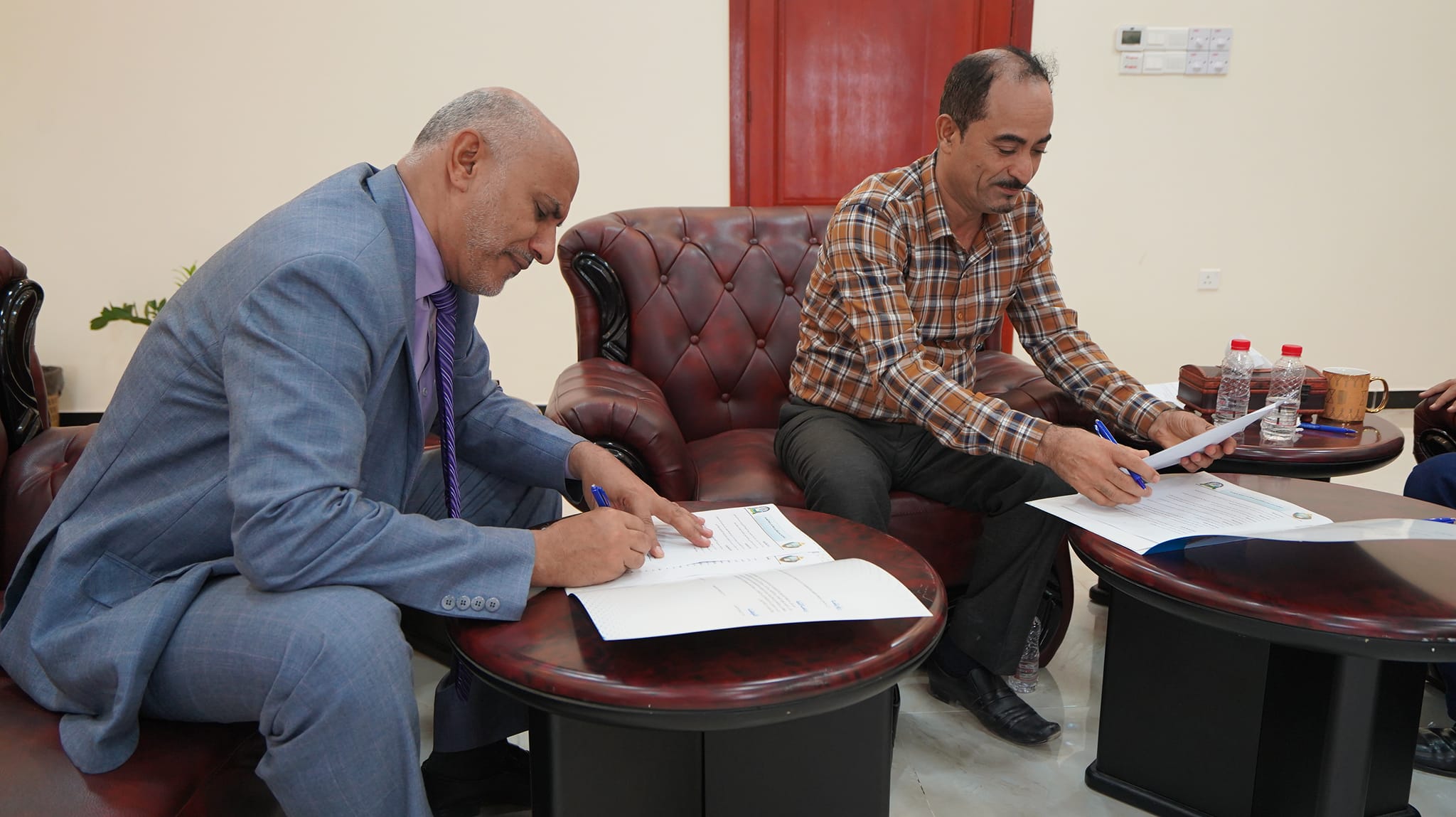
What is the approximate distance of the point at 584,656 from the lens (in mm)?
1059

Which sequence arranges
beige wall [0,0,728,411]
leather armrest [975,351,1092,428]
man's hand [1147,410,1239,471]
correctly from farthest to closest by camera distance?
beige wall [0,0,728,411] → leather armrest [975,351,1092,428] → man's hand [1147,410,1239,471]

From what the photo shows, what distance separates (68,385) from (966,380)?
152 inches

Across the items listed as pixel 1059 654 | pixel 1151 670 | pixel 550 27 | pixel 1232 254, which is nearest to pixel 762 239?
pixel 1059 654

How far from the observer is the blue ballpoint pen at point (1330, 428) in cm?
203

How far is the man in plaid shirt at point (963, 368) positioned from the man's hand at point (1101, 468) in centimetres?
9

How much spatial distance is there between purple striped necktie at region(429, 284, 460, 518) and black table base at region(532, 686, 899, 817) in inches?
14.9

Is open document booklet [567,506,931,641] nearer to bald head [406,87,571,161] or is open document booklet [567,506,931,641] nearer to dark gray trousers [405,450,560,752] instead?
dark gray trousers [405,450,560,752]

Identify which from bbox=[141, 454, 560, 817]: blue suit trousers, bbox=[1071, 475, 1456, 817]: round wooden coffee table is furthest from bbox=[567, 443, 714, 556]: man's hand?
bbox=[1071, 475, 1456, 817]: round wooden coffee table

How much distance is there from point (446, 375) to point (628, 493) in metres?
0.30

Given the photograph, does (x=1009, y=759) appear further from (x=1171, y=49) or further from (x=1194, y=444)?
(x=1171, y=49)

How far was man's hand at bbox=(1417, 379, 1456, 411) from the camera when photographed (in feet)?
6.95

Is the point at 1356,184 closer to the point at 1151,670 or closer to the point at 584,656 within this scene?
the point at 1151,670

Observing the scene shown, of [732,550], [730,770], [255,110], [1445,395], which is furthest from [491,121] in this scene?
[255,110]

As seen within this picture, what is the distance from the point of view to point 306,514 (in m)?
1.06
